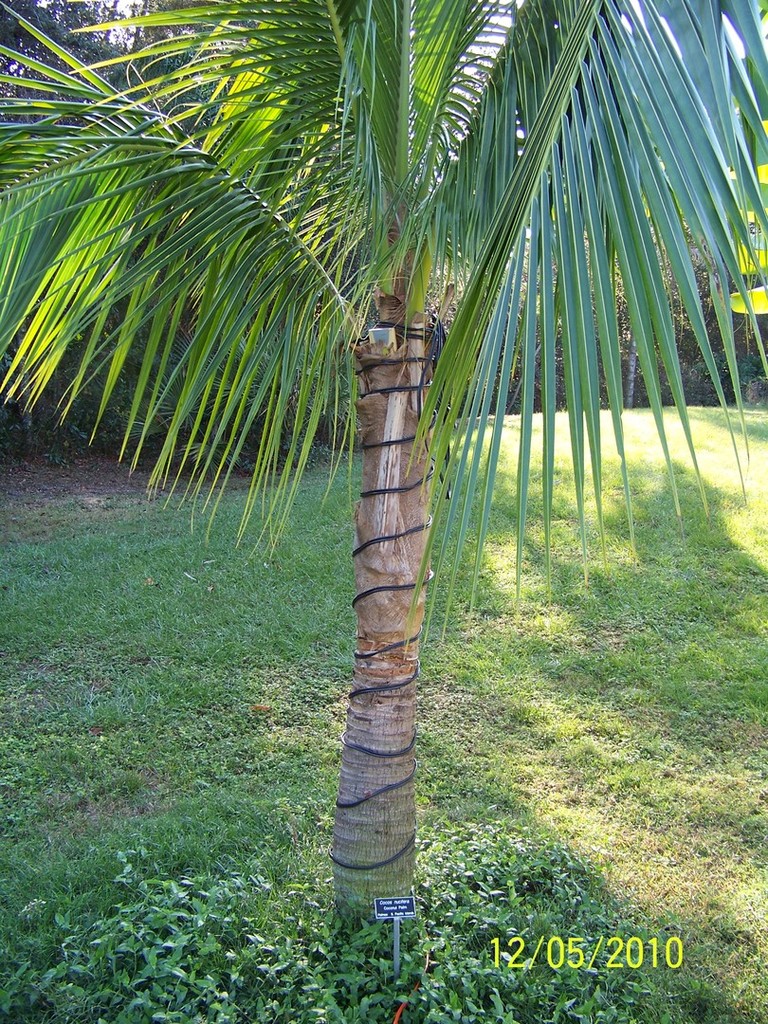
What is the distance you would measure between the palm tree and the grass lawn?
388mm

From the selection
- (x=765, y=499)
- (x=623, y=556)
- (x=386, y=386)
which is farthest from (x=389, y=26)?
(x=765, y=499)

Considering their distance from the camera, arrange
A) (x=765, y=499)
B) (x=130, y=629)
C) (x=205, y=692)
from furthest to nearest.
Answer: (x=765, y=499), (x=130, y=629), (x=205, y=692)

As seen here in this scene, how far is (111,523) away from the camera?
7105 millimetres

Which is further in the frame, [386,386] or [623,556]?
[623,556]

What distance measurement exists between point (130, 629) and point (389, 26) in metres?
3.85

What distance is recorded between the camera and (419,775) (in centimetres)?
317

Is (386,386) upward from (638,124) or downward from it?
downward

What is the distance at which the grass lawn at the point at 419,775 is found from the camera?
1999 millimetres

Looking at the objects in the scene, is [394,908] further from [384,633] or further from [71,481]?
[71,481]

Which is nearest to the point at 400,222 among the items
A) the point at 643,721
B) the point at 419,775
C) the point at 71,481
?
the point at 419,775

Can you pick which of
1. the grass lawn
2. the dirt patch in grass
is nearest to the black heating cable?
the grass lawn

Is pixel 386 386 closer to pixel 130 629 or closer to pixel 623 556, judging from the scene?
pixel 130 629

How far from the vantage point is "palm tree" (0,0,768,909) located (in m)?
0.96
